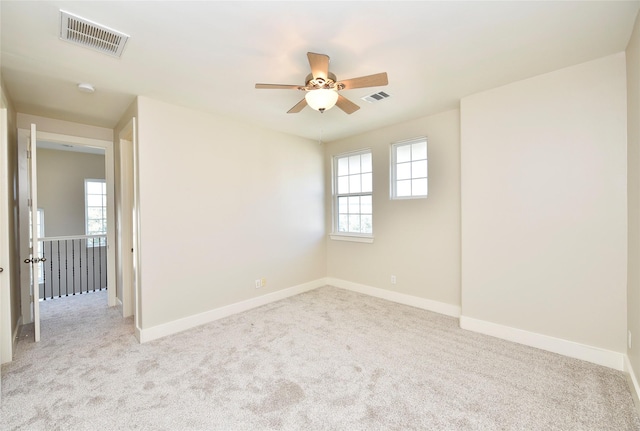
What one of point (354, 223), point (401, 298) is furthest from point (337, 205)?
point (401, 298)

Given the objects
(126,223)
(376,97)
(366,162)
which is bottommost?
(126,223)

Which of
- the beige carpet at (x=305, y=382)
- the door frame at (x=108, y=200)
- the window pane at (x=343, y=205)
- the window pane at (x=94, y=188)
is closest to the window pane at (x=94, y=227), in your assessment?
the window pane at (x=94, y=188)

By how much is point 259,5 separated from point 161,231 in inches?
96.0

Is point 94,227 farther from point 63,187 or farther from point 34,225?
point 34,225

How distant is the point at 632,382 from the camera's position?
205cm

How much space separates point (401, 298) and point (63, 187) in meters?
7.06

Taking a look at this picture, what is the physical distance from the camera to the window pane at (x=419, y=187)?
3861mm

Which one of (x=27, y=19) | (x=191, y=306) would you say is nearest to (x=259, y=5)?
(x=27, y=19)

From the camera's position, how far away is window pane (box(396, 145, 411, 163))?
13.3 ft

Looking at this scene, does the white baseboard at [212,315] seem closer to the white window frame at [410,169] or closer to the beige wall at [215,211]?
the beige wall at [215,211]

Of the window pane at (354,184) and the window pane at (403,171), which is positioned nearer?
the window pane at (403,171)

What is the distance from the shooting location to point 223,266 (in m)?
3.64

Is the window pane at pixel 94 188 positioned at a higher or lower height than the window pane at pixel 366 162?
lower

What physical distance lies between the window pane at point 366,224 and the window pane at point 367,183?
43 centimetres
